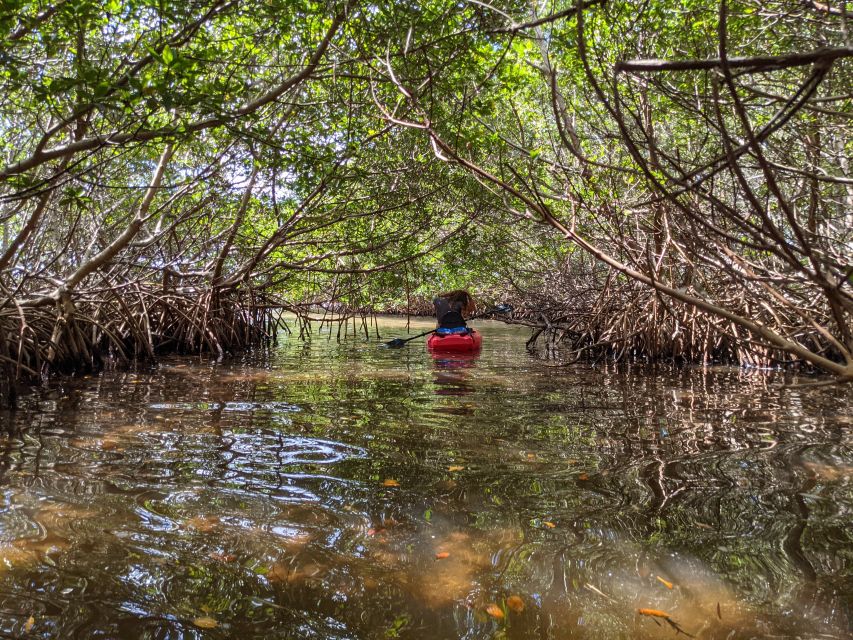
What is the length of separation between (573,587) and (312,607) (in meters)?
0.82

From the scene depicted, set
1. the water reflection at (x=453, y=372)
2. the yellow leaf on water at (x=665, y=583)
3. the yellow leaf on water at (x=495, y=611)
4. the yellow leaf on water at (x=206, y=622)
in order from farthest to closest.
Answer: the water reflection at (x=453, y=372) < the yellow leaf on water at (x=665, y=583) < the yellow leaf on water at (x=495, y=611) < the yellow leaf on water at (x=206, y=622)

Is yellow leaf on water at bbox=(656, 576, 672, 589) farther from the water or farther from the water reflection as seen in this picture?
the water reflection

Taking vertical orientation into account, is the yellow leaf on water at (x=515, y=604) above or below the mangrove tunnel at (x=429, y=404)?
below

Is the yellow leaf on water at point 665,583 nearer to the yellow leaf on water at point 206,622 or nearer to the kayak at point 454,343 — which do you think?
the yellow leaf on water at point 206,622

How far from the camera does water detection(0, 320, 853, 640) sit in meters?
1.65

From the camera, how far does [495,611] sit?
1.69 meters

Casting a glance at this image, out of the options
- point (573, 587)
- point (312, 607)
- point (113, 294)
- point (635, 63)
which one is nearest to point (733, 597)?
point (573, 587)

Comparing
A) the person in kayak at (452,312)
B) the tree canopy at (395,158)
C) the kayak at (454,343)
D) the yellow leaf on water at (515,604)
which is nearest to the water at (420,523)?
the yellow leaf on water at (515,604)

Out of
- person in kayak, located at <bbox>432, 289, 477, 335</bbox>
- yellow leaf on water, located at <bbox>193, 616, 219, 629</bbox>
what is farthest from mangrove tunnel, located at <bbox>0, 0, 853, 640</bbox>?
person in kayak, located at <bbox>432, 289, 477, 335</bbox>

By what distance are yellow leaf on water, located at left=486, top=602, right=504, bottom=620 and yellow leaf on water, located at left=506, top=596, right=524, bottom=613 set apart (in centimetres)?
4

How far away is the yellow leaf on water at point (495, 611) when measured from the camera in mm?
1668

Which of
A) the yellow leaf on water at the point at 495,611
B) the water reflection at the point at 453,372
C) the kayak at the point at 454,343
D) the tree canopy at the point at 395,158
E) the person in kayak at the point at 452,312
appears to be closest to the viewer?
→ the yellow leaf on water at the point at 495,611

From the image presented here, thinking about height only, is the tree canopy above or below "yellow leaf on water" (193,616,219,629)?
above

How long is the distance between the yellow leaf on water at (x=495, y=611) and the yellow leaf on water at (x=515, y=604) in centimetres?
4
